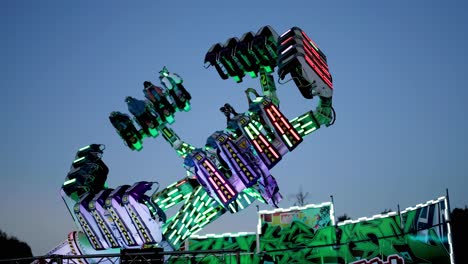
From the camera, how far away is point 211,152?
25.6 meters

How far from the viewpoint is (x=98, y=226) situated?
27.7 m

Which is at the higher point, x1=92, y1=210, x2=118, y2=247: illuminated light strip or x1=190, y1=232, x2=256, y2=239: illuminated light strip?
x1=92, y1=210, x2=118, y2=247: illuminated light strip

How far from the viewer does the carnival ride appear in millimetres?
24625

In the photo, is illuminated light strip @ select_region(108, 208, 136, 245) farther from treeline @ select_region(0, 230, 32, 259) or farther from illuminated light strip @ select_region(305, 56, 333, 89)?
treeline @ select_region(0, 230, 32, 259)

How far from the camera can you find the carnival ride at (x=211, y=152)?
80.8 ft

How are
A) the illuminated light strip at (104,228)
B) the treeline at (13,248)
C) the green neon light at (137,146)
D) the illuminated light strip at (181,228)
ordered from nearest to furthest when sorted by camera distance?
the illuminated light strip at (181,228) < the illuminated light strip at (104,228) < the green neon light at (137,146) < the treeline at (13,248)

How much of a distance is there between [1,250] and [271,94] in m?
30.5

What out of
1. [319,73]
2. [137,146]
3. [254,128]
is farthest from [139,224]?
[319,73]

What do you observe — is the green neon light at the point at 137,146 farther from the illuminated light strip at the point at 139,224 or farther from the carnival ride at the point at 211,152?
the illuminated light strip at the point at 139,224

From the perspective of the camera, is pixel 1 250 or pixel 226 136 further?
pixel 1 250

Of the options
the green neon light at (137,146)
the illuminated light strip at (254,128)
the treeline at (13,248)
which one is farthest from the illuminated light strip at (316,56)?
the treeline at (13,248)

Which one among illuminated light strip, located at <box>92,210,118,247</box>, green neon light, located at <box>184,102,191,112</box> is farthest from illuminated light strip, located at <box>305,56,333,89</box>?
illuminated light strip, located at <box>92,210,118,247</box>

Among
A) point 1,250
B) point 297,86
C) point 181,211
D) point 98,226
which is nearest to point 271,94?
point 297,86

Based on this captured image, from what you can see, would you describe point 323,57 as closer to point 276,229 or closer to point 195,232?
point 276,229
